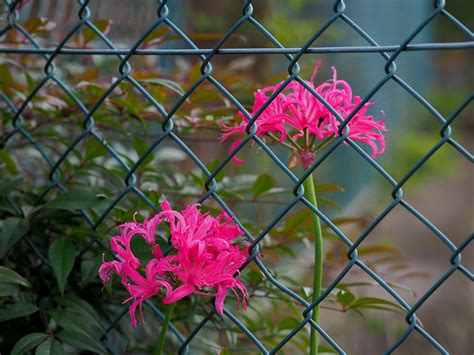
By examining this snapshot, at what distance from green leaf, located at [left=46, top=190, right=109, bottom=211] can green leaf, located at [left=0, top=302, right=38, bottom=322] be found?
144 millimetres

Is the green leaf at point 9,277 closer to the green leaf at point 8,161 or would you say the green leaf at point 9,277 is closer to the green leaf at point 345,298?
the green leaf at point 8,161

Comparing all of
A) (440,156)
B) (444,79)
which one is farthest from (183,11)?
(444,79)

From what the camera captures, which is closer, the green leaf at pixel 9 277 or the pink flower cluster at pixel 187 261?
the pink flower cluster at pixel 187 261

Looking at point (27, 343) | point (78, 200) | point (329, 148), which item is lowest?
point (27, 343)

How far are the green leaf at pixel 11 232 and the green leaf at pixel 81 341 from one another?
0.14 metres

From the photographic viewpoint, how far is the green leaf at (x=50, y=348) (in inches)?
34.2

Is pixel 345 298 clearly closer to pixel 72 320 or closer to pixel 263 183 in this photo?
pixel 263 183

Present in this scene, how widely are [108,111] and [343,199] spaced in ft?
8.92

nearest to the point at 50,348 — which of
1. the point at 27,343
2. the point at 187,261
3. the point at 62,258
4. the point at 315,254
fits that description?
the point at 27,343

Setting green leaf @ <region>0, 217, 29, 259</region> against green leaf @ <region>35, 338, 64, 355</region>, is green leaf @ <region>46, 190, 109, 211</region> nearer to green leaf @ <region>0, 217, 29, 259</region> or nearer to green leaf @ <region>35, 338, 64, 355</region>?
green leaf @ <region>0, 217, 29, 259</region>

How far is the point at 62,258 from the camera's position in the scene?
3.18 feet

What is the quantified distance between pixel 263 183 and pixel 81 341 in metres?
0.37

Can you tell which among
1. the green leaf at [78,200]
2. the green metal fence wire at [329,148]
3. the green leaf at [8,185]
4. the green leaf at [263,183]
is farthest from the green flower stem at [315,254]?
the green leaf at [8,185]

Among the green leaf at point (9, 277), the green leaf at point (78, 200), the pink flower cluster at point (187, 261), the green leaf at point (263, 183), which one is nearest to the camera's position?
the pink flower cluster at point (187, 261)
